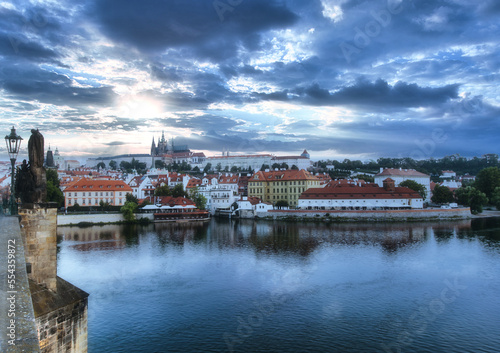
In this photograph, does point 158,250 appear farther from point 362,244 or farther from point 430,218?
point 430,218

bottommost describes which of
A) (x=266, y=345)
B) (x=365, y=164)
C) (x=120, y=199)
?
(x=266, y=345)

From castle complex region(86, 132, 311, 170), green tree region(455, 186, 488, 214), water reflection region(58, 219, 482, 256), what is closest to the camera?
water reflection region(58, 219, 482, 256)

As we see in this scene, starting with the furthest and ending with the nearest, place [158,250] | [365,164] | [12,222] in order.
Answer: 1. [365,164]
2. [158,250]
3. [12,222]

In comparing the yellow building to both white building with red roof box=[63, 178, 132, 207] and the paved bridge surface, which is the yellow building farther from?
the paved bridge surface

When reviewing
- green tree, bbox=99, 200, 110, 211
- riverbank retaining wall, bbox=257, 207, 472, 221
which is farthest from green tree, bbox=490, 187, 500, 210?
green tree, bbox=99, 200, 110, 211

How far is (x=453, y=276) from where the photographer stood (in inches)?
687

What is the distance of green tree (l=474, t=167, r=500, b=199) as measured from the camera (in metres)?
53.5

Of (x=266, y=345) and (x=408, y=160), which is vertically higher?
(x=408, y=160)

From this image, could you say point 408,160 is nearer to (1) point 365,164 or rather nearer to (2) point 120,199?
(1) point 365,164

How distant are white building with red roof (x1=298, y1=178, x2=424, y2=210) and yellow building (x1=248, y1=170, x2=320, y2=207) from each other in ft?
21.9

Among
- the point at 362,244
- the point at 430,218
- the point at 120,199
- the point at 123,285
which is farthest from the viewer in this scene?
the point at 120,199

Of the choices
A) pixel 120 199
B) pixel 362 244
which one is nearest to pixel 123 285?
pixel 362 244

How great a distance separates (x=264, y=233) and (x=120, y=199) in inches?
816

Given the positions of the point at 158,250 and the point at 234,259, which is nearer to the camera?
the point at 234,259
